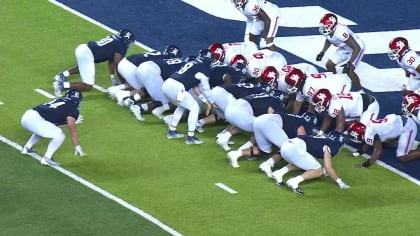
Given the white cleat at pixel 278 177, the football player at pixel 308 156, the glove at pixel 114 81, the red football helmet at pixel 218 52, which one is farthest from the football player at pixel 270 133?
the glove at pixel 114 81

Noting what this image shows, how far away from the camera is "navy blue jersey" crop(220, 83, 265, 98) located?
19.2 m

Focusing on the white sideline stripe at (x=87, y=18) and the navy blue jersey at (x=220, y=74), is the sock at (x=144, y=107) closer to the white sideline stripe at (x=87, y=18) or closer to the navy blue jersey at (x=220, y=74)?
the navy blue jersey at (x=220, y=74)

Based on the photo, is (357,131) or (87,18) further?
(87,18)

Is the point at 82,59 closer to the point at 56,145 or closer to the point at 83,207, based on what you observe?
the point at 56,145

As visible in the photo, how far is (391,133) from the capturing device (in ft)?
61.7

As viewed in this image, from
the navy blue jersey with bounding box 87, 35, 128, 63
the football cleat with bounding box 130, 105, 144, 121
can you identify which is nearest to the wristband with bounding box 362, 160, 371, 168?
the football cleat with bounding box 130, 105, 144, 121

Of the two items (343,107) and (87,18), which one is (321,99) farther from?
(87,18)

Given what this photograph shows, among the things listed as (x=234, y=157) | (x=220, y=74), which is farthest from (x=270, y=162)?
(x=220, y=74)

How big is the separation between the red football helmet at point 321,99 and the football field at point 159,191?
771 millimetres

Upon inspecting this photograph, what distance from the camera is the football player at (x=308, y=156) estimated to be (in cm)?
1780

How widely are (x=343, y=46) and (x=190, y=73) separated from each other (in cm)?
287

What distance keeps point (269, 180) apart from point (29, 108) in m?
4.03

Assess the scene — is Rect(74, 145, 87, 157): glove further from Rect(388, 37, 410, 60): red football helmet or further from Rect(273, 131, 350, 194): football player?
Rect(388, 37, 410, 60): red football helmet

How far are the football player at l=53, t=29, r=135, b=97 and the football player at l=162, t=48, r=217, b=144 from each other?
153cm
